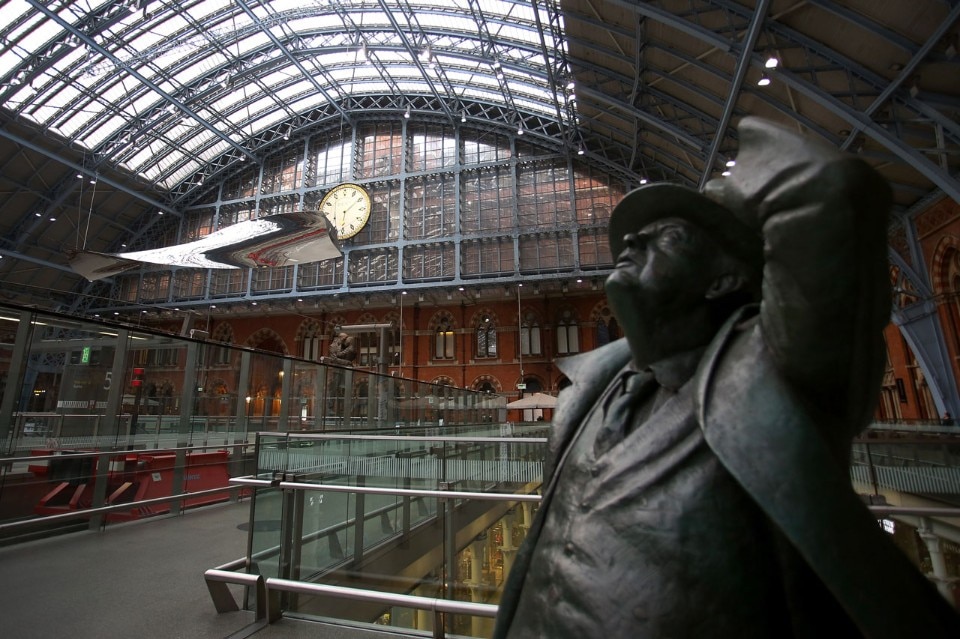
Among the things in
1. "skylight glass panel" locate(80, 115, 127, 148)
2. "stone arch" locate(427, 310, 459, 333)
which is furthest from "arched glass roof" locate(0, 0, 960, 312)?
"stone arch" locate(427, 310, 459, 333)

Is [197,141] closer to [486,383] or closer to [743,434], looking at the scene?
[486,383]

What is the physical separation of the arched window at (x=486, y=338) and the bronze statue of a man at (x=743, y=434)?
22.6 m

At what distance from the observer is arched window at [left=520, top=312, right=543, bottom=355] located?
22.7m

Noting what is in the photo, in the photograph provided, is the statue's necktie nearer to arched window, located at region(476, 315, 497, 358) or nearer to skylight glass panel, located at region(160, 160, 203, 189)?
arched window, located at region(476, 315, 497, 358)

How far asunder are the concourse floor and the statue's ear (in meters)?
2.72

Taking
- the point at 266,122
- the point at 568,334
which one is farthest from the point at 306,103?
the point at 568,334

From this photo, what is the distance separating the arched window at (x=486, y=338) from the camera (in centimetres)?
2361

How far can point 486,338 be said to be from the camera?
941 inches

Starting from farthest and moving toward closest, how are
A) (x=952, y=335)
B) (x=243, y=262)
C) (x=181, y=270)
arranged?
(x=181, y=270) → (x=952, y=335) → (x=243, y=262)

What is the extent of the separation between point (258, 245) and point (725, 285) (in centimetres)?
1004

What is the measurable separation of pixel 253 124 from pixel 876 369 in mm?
29758

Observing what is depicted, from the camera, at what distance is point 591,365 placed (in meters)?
1.15

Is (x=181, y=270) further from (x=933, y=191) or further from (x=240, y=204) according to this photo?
(x=933, y=191)

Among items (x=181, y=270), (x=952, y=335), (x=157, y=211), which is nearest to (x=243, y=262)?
(x=952, y=335)
